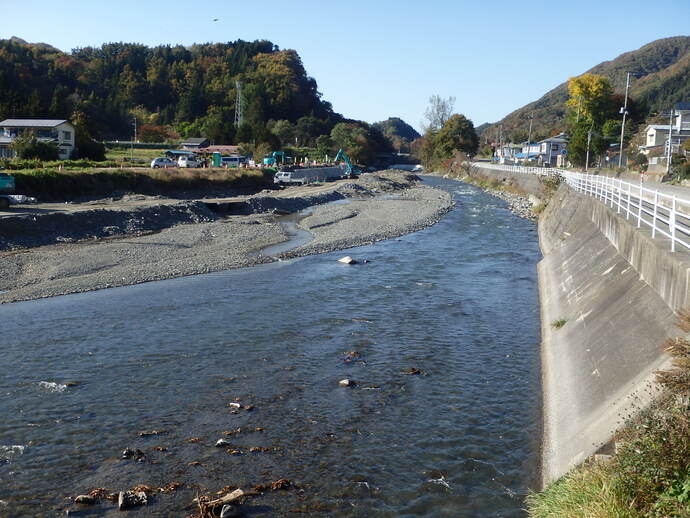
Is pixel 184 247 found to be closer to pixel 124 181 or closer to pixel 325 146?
pixel 124 181

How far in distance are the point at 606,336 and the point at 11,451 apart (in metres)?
11.7

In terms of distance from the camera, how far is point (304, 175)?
80.7 meters

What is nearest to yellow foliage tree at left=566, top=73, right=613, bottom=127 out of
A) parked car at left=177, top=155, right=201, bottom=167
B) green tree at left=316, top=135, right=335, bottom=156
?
green tree at left=316, top=135, right=335, bottom=156

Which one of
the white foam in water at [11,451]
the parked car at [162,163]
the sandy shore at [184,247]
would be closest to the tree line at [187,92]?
the parked car at [162,163]

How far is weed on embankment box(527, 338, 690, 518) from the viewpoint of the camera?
6.34m

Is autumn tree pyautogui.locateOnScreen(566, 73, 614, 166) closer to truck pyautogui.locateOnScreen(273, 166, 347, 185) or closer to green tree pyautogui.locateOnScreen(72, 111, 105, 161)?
truck pyautogui.locateOnScreen(273, 166, 347, 185)

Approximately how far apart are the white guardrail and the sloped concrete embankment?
1.37 ft

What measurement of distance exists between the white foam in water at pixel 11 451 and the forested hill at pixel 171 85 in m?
93.6

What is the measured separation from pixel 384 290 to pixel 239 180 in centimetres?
4326

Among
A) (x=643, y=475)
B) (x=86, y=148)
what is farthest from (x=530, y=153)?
(x=643, y=475)

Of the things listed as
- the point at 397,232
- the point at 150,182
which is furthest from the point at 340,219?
the point at 150,182

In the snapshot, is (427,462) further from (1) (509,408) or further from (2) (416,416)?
(1) (509,408)

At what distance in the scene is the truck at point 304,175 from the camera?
250 feet

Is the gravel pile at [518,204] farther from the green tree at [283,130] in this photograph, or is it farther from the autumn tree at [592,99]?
the green tree at [283,130]
